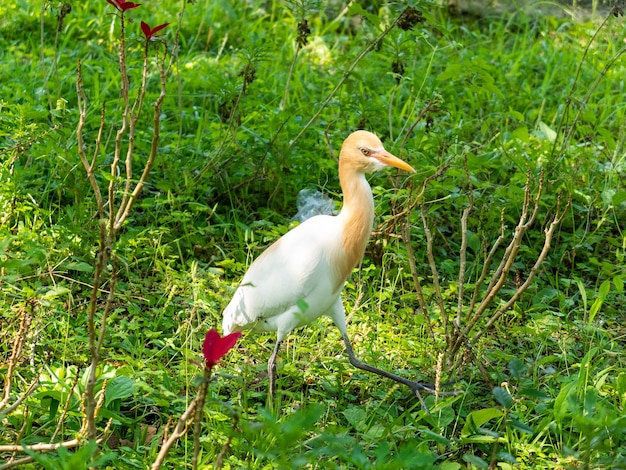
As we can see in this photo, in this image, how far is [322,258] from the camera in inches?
122

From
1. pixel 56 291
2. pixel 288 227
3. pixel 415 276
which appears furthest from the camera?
pixel 288 227

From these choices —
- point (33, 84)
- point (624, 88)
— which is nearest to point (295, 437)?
point (33, 84)

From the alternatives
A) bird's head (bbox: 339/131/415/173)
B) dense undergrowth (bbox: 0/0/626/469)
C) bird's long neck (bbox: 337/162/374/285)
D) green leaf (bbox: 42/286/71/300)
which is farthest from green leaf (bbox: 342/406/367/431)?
green leaf (bbox: 42/286/71/300)

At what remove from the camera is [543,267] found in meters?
4.24

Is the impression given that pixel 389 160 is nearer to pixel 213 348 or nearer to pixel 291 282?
pixel 291 282

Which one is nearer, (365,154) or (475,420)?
(475,420)

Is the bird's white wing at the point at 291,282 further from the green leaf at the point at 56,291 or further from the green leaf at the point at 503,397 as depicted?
the green leaf at the point at 503,397

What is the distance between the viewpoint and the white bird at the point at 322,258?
10.2 ft

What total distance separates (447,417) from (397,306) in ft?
3.41

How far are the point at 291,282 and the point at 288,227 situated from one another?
3.64 feet

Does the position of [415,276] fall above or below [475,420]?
above

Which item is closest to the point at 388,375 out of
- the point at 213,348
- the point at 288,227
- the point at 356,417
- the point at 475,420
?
the point at 356,417

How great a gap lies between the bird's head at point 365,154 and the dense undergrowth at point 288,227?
28 centimetres

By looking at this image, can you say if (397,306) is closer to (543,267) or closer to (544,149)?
(543,267)
